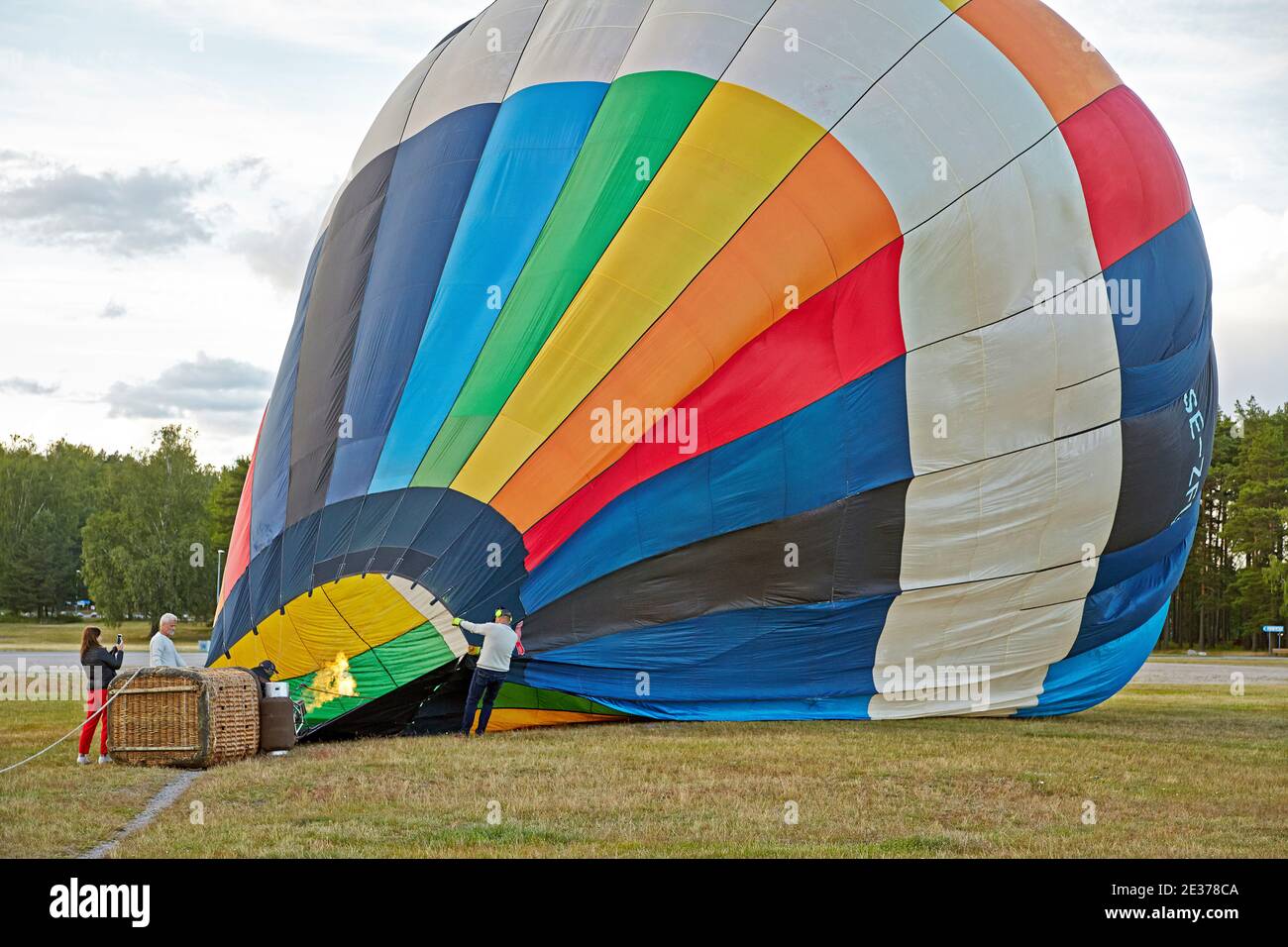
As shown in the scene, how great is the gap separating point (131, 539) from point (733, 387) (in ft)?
138

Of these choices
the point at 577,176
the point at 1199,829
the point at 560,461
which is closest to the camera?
the point at 1199,829

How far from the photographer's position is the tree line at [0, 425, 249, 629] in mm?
45938

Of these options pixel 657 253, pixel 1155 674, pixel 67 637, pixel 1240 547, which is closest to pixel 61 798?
pixel 657 253

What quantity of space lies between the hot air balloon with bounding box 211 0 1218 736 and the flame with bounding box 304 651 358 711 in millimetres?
24

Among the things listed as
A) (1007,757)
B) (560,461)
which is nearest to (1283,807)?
(1007,757)

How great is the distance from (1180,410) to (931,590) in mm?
3124

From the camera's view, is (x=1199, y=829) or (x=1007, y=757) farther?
(x=1007, y=757)

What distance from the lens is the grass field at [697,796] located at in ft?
19.4

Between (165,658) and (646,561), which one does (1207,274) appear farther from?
(165,658)

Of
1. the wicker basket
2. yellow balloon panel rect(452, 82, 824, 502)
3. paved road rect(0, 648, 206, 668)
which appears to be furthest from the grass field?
paved road rect(0, 648, 206, 668)

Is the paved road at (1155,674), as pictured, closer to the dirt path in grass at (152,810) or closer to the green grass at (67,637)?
the green grass at (67,637)

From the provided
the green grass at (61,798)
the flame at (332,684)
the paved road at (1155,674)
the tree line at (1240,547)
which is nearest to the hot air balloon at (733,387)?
the flame at (332,684)

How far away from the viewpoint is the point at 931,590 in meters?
10.6

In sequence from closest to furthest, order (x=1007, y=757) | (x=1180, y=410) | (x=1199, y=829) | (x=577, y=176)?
(x=1199, y=829) → (x=1007, y=757) → (x=577, y=176) → (x=1180, y=410)
